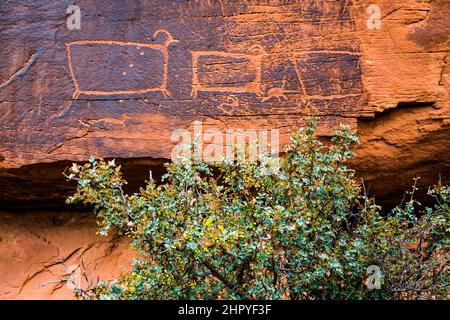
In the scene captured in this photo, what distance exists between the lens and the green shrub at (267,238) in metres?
2.99

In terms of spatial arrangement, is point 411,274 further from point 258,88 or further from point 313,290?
point 258,88

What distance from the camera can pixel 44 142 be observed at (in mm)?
4344

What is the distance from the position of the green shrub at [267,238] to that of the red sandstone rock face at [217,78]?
0.88m

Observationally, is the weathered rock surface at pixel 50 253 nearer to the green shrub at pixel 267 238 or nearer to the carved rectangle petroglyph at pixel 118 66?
the carved rectangle petroglyph at pixel 118 66

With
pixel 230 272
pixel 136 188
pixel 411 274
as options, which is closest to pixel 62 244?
pixel 136 188

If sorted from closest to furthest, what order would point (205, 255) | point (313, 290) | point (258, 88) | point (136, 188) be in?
1. point (205, 255)
2. point (313, 290)
3. point (258, 88)
4. point (136, 188)

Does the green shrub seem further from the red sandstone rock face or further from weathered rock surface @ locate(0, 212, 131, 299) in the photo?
weathered rock surface @ locate(0, 212, 131, 299)

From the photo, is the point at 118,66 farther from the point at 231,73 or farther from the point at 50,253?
the point at 50,253

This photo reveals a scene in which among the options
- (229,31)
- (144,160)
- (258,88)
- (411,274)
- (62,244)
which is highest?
(229,31)

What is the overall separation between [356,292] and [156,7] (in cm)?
232

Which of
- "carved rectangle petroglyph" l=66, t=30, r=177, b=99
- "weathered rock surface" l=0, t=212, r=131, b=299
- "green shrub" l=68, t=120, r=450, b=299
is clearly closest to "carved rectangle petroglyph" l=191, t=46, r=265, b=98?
"carved rectangle petroglyph" l=66, t=30, r=177, b=99

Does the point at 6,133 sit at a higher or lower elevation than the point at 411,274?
higher

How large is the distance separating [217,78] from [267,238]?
1623mm

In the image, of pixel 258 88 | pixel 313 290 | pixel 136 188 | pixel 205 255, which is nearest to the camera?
pixel 205 255
